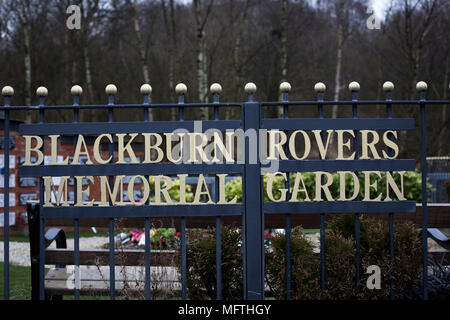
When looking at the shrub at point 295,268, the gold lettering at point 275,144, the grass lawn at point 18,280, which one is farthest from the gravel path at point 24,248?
the gold lettering at point 275,144

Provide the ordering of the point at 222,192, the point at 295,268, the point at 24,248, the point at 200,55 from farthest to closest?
the point at 200,55 < the point at 24,248 < the point at 295,268 < the point at 222,192

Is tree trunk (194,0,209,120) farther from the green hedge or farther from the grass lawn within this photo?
the green hedge

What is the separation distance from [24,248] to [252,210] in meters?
7.01

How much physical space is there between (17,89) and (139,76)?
5469 millimetres

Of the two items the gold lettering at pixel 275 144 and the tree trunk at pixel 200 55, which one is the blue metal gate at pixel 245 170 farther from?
the tree trunk at pixel 200 55

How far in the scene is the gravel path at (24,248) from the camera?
7363 millimetres

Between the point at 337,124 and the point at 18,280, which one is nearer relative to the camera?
the point at 337,124

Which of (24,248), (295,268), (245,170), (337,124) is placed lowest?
(24,248)

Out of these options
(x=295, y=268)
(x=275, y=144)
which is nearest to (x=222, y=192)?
(x=275, y=144)

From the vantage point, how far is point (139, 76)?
18406 mm

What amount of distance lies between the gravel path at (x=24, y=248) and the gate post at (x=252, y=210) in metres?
5.15

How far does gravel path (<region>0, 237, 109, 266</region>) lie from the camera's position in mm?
7363

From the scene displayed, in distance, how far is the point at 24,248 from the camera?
332 inches

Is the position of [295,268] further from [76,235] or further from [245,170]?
[76,235]
